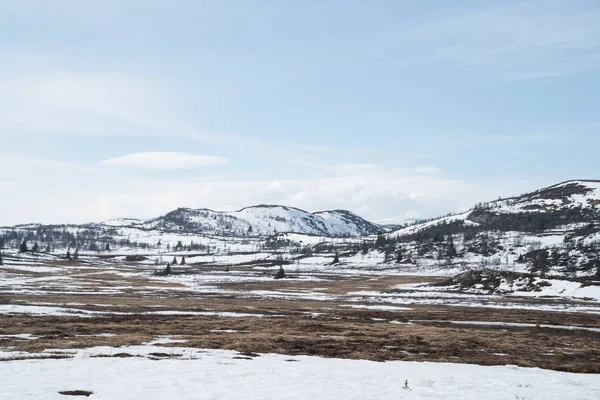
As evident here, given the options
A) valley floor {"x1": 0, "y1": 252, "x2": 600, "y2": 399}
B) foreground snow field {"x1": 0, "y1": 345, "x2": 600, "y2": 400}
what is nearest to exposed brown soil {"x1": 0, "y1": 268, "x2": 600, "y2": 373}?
valley floor {"x1": 0, "y1": 252, "x2": 600, "y2": 399}

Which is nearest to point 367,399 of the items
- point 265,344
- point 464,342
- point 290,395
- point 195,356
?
point 290,395

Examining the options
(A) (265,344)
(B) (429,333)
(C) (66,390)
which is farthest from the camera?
(B) (429,333)

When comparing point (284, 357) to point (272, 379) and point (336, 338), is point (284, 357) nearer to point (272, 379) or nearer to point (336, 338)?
point (272, 379)

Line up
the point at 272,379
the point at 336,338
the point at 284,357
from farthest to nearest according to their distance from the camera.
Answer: the point at 336,338 < the point at 284,357 < the point at 272,379

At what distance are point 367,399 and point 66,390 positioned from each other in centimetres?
959

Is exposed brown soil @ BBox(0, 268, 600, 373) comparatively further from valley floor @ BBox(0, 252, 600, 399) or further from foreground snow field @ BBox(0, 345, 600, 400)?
foreground snow field @ BBox(0, 345, 600, 400)

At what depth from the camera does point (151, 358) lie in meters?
22.4

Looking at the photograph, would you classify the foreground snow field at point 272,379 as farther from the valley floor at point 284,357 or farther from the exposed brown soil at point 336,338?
the exposed brown soil at point 336,338

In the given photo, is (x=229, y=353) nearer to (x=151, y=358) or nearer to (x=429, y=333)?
(x=151, y=358)

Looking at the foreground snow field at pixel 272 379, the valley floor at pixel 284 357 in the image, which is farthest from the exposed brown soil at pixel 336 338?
the foreground snow field at pixel 272 379

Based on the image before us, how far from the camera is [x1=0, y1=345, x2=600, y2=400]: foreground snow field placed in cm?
1622

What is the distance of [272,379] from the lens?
740 inches

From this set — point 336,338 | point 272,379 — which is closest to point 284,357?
point 272,379

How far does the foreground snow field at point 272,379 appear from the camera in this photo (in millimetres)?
16219
